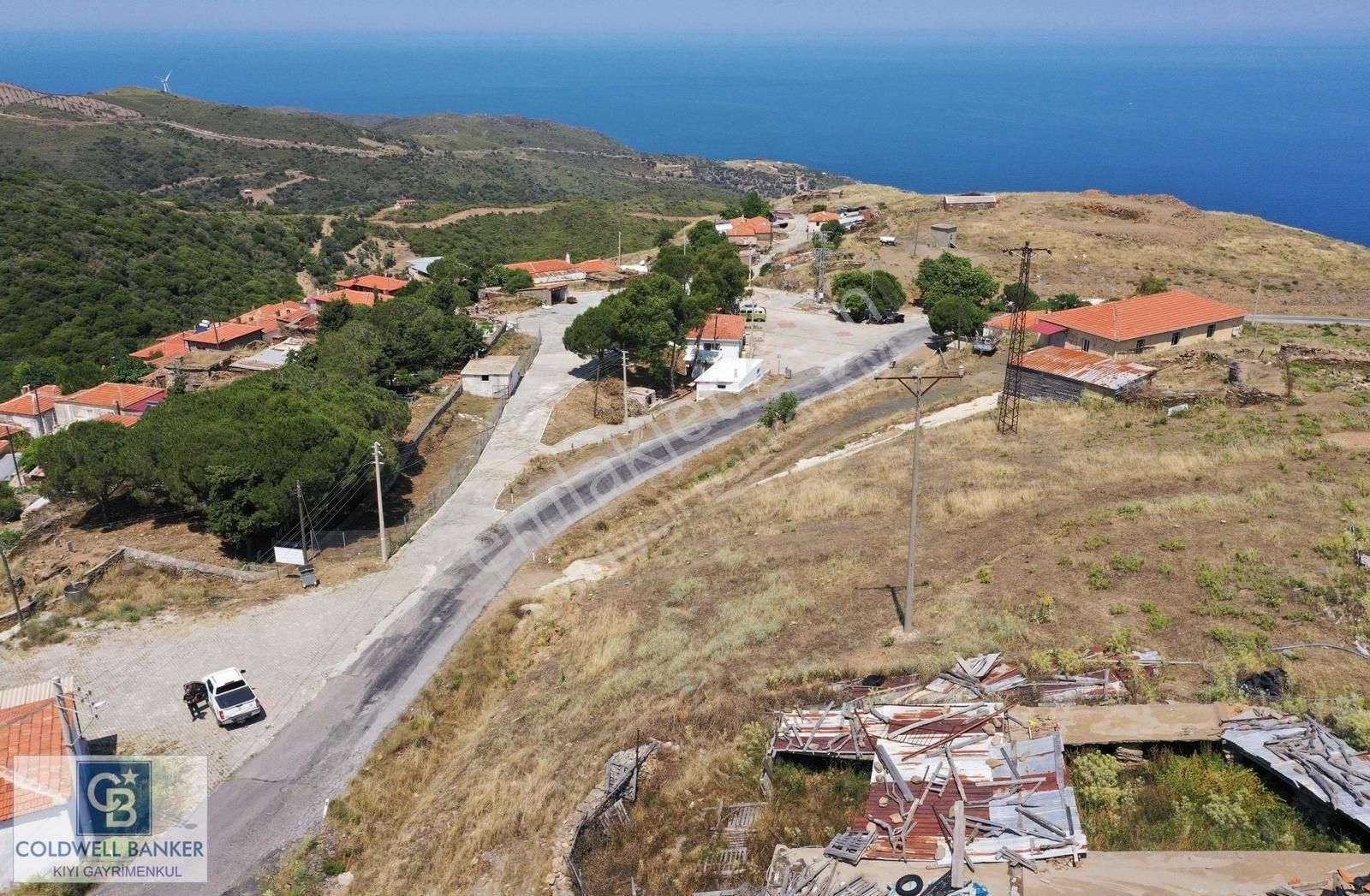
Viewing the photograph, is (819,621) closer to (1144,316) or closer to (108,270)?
(1144,316)

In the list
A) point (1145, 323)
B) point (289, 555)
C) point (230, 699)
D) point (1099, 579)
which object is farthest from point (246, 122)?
point (1099, 579)

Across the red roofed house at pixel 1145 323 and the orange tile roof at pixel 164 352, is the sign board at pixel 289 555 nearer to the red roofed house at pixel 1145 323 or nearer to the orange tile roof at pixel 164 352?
the orange tile roof at pixel 164 352

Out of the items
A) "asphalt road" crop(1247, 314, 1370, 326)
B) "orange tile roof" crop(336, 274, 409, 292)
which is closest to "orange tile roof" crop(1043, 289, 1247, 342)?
"asphalt road" crop(1247, 314, 1370, 326)

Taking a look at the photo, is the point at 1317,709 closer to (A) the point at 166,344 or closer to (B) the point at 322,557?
(B) the point at 322,557

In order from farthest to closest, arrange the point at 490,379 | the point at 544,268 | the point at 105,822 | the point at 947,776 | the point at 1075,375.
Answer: the point at 544,268
the point at 490,379
the point at 1075,375
the point at 105,822
the point at 947,776

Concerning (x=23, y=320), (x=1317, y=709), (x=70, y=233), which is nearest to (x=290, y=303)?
(x=23, y=320)

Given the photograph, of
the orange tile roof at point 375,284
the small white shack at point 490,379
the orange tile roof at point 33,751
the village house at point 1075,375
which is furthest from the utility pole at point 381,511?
the orange tile roof at point 375,284
